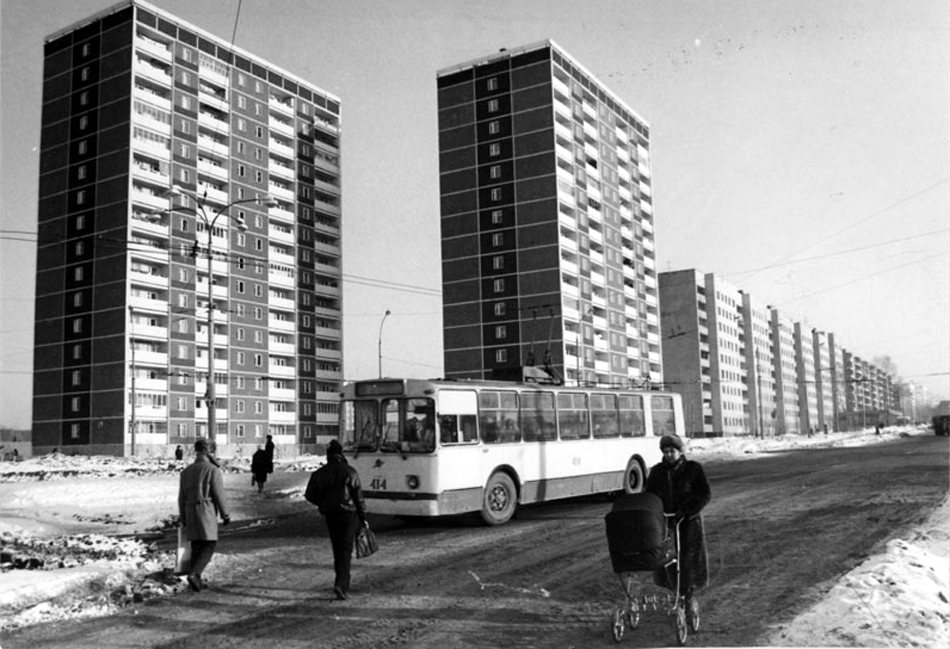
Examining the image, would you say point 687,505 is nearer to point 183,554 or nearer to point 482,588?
point 482,588

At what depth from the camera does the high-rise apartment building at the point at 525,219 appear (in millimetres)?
86438

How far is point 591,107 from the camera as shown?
321ft

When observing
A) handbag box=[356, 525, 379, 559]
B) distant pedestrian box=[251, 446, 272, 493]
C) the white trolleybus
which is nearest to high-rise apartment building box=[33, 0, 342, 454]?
distant pedestrian box=[251, 446, 272, 493]

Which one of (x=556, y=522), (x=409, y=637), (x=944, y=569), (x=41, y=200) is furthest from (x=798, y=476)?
(x=41, y=200)

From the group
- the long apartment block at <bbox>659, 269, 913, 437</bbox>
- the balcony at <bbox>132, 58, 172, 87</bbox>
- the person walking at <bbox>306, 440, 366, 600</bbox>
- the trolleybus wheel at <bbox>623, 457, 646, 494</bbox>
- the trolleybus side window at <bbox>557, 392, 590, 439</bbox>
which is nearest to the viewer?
the person walking at <bbox>306, 440, 366, 600</bbox>

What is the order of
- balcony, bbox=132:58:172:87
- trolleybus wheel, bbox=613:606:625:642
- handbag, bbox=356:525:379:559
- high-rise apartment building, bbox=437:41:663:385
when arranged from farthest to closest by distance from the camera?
high-rise apartment building, bbox=437:41:663:385
balcony, bbox=132:58:172:87
handbag, bbox=356:525:379:559
trolleybus wheel, bbox=613:606:625:642

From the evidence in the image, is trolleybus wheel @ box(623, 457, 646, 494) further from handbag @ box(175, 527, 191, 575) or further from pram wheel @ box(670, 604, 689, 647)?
pram wheel @ box(670, 604, 689, 647)

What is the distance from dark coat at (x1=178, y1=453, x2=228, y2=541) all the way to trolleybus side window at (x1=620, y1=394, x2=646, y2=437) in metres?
11.5

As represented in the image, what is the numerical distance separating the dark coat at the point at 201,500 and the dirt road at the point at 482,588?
27.3 inches

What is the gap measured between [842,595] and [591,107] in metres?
95.3

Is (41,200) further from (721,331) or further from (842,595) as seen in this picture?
(721,331)

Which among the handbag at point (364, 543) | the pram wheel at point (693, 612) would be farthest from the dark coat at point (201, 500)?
the pram wheel at point (693, 612)

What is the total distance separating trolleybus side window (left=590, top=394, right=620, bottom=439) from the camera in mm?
18781

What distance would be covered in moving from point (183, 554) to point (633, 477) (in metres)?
12.6
